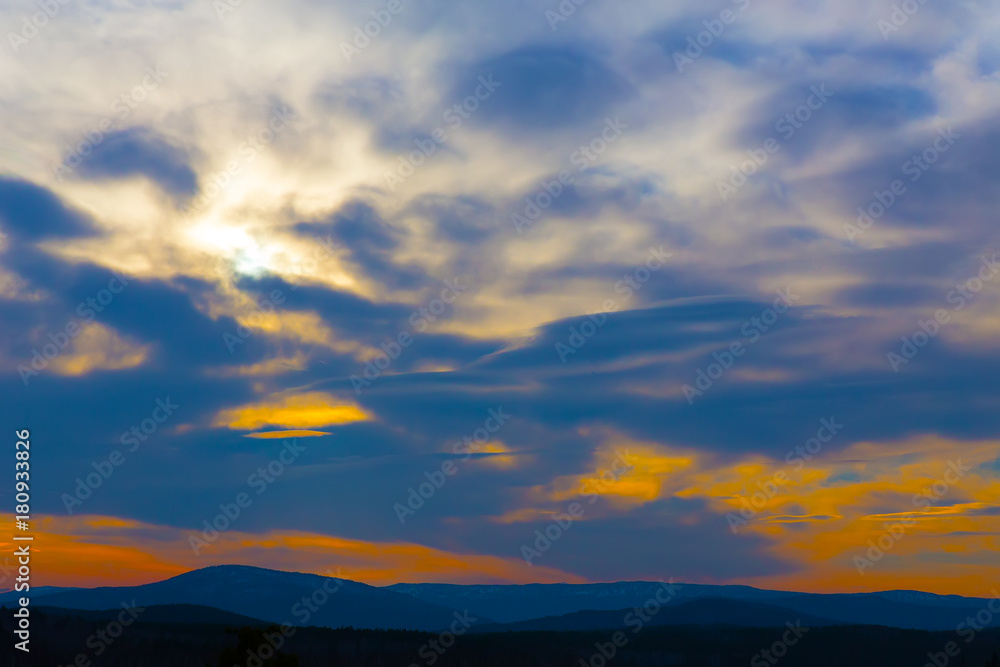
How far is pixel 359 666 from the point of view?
19375 centimetres

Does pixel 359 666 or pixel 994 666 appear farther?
pixel 359 666

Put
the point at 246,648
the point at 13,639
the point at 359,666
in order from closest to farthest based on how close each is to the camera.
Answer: the point at 246,648 < the point at 13,639 < the point at 359,666

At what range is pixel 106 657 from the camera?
180 m

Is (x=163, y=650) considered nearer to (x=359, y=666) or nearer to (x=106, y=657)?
(x=106, y=657)

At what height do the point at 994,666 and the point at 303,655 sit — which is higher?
the point at 303,655

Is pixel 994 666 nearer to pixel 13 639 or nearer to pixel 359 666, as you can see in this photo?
pixel 359 666

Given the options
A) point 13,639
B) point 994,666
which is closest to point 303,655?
point 13,639

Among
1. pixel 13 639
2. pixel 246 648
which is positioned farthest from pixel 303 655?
pixel 246 648

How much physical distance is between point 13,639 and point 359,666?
214 feet

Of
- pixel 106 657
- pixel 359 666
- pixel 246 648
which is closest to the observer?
pixel 246 648

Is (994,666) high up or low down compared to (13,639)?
down

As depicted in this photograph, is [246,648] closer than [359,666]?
Yes

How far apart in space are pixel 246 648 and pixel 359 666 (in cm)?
15290

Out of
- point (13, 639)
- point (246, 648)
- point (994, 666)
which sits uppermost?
point (13, 639)
